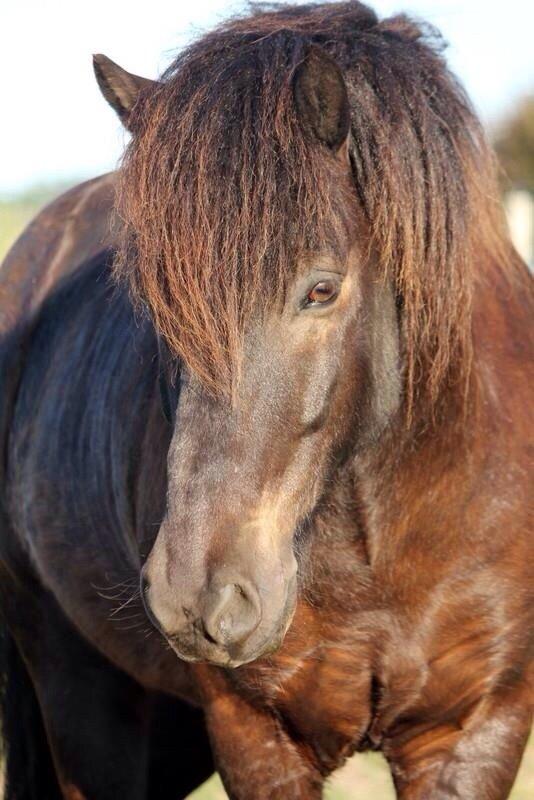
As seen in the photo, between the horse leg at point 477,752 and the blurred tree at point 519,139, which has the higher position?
the horse leg at point 477,752

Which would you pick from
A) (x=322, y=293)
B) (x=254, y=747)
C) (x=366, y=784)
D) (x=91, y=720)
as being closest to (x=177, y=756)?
(x=91, y=720)

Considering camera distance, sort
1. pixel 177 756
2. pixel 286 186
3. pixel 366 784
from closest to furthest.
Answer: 1. pixel 286 186
2. pixel 177 756
3. pixel 366 784

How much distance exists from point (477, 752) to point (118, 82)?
1.62 m

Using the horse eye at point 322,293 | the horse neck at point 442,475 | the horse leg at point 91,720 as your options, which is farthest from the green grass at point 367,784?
the horse eye at point 322,293

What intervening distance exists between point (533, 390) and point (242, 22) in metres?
1.00

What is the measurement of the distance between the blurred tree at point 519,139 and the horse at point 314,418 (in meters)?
15.9

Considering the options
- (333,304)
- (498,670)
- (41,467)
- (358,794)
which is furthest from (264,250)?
(358,794)

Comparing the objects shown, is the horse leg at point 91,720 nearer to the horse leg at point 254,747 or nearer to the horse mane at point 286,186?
the horse leg at point 254,747

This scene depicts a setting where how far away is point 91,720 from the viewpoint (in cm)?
412

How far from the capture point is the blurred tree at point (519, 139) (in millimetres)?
19000

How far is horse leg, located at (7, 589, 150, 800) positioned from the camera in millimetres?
4125

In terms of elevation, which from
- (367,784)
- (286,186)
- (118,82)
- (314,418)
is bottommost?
(367,784)

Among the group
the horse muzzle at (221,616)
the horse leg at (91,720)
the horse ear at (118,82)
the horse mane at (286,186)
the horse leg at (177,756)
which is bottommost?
the horse leg at (177,756)

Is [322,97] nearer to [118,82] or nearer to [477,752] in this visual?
[118,82]
